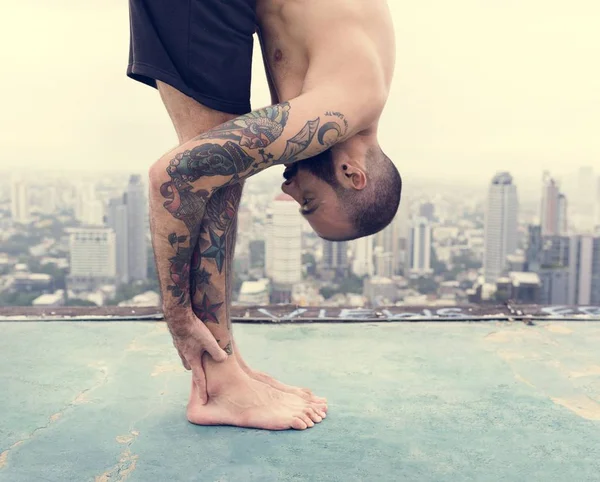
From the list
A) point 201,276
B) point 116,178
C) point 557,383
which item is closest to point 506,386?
point 557,383

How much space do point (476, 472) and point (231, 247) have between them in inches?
36.1

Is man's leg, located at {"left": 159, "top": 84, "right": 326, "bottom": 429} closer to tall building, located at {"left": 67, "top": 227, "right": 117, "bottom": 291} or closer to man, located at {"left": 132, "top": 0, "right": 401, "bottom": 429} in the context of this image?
man, located at {"left": 132, "top": 0, "right": 401, "bottom": 429}

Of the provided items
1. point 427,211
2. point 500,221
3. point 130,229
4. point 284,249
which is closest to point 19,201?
point 130,229

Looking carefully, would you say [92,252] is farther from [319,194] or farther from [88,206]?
[319,194]

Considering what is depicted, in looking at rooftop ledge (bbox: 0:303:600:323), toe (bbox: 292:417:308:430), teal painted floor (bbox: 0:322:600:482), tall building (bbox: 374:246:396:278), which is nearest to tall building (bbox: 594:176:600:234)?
tall building (bbox: 374:246:396:278)

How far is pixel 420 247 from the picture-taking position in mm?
5605

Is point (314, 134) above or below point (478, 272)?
above

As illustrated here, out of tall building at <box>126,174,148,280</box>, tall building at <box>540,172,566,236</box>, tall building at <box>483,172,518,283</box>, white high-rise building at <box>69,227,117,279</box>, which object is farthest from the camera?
tall building at <box>540,172,566,236</box>

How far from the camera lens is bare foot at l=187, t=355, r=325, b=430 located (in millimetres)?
1691

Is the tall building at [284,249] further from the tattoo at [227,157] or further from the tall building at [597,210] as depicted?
the tall building at [597,210]

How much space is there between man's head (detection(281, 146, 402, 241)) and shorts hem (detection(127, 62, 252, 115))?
248mm

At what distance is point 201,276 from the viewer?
171 centimetres

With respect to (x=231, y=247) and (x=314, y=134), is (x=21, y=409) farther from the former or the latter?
(x=314, y=134)

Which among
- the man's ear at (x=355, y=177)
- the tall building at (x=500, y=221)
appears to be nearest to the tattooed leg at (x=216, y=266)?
the man's ear at (x=355, y=177)
